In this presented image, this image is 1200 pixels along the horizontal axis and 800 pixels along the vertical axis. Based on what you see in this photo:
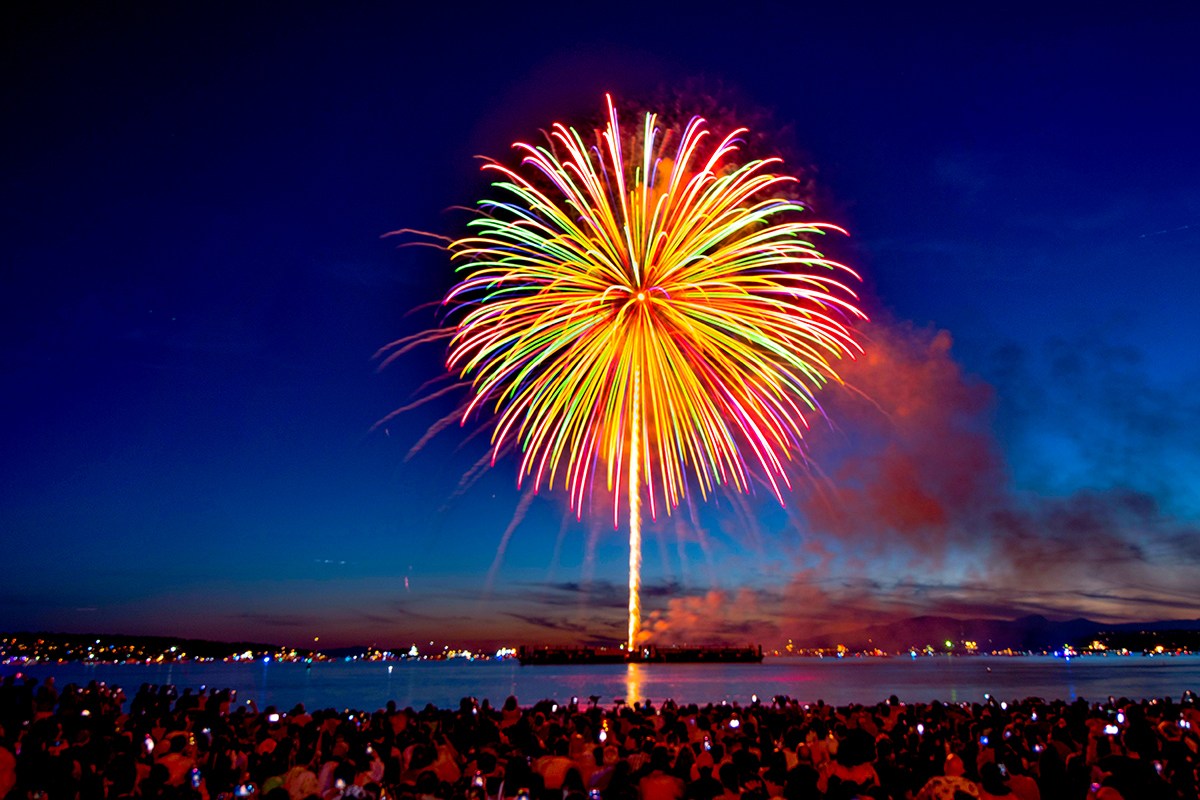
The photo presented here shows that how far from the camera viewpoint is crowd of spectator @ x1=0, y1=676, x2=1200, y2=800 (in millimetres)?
10367

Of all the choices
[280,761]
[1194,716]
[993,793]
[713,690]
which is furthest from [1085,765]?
[713,690]

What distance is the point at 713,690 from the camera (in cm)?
7069

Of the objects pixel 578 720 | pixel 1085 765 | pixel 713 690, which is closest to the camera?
pixel 1085 765

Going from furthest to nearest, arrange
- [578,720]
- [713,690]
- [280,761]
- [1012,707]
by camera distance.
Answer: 1. [713,690]
2. [1012,707]
3. [578,720]
4. [280,761]

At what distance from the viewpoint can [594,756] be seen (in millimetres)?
13555

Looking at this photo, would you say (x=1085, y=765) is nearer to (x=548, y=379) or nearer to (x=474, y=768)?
(x=474, y=768)

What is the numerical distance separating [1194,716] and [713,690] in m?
55.1

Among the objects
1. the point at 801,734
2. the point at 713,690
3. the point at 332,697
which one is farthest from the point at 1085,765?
the point at 332,697

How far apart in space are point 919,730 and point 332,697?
70340mm

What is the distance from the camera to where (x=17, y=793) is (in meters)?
11.4

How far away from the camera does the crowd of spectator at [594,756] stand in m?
10.4

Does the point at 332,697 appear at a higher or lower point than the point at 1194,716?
lower

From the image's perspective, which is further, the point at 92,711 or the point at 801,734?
the point at 92,711

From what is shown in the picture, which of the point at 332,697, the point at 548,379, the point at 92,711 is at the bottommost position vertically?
the point at 332,697
